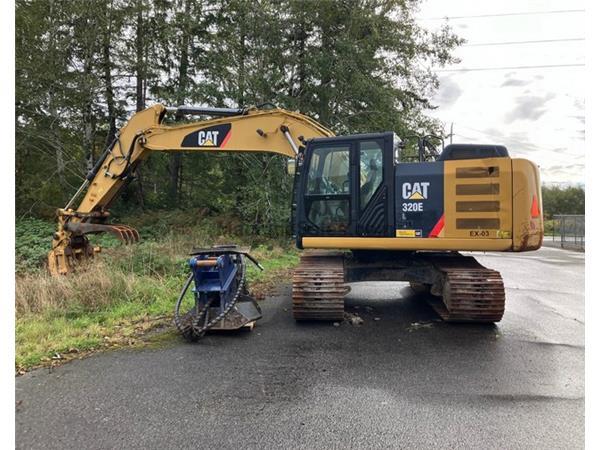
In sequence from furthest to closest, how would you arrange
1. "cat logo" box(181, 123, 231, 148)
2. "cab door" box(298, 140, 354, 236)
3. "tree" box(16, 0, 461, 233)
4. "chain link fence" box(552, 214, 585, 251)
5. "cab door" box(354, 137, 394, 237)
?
"chain link fence" box(552, 214, 585, 251), "tree" box(16, 0, 461, 233), "cat logo" box(181, 123, 231, 148), "cab door" box(298, 140, 354, 236), "cab door" box(354, 137, 394, 237)

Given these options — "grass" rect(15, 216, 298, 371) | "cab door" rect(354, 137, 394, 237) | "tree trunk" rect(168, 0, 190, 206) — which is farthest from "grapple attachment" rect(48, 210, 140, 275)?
"tree trunk" rect(168, 0, 190, 206)

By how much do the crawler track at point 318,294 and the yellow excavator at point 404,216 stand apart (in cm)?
1

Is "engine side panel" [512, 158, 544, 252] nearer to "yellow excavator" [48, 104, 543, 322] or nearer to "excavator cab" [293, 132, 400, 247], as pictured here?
"yellow excavator" [48, 104, 543, 322]

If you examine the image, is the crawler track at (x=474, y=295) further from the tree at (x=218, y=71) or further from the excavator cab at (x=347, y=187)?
the tree at (x=218, y=71)

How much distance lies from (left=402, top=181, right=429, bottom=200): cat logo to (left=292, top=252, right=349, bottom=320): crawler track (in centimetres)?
143

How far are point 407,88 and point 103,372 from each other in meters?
15.3

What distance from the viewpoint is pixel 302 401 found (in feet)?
11.0

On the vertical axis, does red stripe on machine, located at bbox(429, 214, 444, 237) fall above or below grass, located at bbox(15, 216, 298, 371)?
above

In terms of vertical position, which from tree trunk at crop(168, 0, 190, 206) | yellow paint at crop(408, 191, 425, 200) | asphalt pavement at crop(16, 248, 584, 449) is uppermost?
tree trunk at crop(168, 0, 190, 206)

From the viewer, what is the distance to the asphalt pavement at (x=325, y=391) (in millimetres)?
2848

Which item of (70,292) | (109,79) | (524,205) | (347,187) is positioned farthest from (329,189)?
(109,79)

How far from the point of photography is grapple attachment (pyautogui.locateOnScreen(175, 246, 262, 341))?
16.0ft

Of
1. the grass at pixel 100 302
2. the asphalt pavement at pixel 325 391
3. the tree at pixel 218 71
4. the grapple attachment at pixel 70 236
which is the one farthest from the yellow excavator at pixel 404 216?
the tree at pixel 218 71

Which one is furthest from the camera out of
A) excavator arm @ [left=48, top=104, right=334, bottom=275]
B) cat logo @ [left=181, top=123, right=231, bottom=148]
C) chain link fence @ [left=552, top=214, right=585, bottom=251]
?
chain link fence @ [left=552, top=214, right=585, bottom=251]
